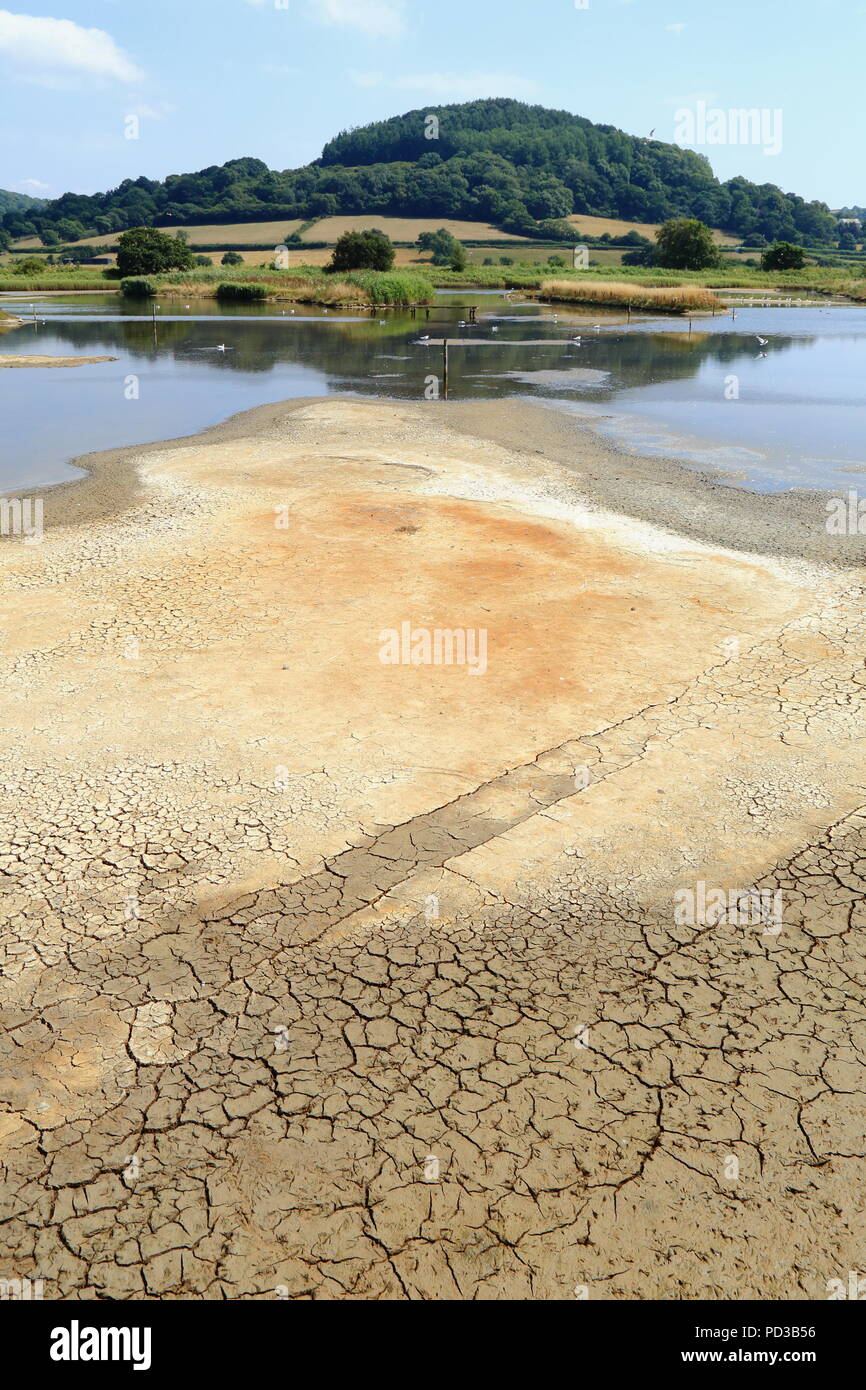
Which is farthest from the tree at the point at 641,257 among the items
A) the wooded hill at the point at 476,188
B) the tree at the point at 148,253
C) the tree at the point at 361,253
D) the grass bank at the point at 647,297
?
the tree at the point at 148,253

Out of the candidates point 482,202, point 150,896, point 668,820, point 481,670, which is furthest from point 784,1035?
point 482,202

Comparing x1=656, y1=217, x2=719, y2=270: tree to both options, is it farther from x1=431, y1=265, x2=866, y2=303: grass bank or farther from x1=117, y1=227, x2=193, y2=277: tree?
x1=117, y1=227, x2=193, y2=277: tree

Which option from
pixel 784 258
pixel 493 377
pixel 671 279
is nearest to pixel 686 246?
pixel 784 258

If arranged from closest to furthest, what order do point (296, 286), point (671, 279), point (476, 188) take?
point (296, 286), point (671, 279), point (476, 188)

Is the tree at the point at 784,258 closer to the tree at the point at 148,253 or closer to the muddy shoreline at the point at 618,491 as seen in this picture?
the tree at the point at 148,253

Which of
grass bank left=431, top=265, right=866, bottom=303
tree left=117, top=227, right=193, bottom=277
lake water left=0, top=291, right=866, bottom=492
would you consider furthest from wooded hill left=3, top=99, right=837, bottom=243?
lake water left=0, top=291, right=866, bottom=492

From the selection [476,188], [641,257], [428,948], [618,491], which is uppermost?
[476,188]

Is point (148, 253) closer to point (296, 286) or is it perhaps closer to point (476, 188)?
point (296, 286)
